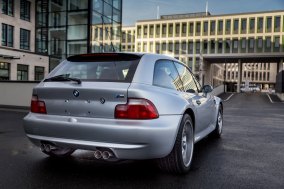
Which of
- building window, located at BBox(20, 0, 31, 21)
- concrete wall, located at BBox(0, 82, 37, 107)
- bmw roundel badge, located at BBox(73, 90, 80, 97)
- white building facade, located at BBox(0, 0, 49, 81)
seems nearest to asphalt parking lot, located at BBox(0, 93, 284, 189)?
bmw roundel badge, located at BBox(73, 90, 80, 97)

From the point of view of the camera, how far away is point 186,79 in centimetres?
526

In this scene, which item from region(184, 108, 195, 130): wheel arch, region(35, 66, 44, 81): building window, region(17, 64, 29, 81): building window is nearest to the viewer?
region(184, 108, 195, 130): wheel arch

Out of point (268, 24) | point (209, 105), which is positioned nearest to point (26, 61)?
point (209, 105)

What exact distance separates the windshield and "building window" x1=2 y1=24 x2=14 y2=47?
30.2 m

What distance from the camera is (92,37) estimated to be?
27984 mm

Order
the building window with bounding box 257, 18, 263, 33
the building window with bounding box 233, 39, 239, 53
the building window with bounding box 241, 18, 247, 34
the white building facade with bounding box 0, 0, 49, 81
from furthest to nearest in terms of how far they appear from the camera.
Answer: the building window with bounding box 241, 18, 247, 34, the building window with bounding box 233, 39, 239, 53, the building window with bounding box 257, 18, 263, 33, the white building facade with bounding box 0, 0, 49, 81

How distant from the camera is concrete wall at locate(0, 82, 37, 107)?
15.8 m

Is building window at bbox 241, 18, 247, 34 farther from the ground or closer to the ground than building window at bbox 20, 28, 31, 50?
farther from the ground

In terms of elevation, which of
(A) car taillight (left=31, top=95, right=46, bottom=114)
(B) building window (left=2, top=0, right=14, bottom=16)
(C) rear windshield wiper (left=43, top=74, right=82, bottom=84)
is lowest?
(A) car taillight (left=31, top=95, right=46, bottom=114)

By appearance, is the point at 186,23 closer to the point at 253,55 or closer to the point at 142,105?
the point at 253,55

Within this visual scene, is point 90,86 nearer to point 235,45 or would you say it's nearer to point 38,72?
point 38,72

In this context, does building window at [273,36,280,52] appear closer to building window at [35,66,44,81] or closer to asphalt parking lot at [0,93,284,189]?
building window at [35,66,44,81]

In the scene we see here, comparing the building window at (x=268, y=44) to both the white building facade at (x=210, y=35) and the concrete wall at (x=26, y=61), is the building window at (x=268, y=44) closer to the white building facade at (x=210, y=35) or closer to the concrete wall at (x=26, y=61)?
the white building facade at (x=210, y=35)

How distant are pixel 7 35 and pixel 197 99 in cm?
3125
